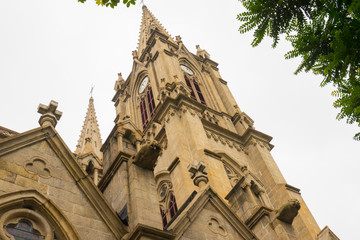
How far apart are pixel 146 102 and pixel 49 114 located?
24710mm

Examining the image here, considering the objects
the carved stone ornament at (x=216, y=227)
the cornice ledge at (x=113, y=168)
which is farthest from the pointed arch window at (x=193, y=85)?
the carved stone ornament at (x=216, y=227)

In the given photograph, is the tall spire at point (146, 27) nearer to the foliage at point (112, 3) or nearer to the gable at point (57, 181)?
the gable at point (57, 181)

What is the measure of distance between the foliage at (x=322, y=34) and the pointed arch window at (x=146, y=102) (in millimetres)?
25873

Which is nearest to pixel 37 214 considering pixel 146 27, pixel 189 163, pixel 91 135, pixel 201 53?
pixel 189 163

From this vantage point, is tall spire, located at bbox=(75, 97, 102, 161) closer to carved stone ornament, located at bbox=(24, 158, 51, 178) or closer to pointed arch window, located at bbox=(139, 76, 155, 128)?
pointed arch window, located at bbox=(139, 76, 155, 128)

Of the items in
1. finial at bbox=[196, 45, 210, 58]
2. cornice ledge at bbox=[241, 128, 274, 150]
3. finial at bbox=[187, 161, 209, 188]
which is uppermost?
finial at bbox=[196, 45, 210, 58]

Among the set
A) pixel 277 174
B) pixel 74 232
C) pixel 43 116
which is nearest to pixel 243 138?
pixel 277 174

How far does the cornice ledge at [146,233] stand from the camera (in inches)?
298

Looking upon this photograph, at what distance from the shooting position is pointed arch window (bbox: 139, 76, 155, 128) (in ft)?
108

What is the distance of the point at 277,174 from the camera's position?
24469 millimetres

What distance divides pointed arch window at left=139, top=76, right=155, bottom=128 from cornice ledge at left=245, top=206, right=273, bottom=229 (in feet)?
70.1

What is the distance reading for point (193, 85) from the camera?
3409cm

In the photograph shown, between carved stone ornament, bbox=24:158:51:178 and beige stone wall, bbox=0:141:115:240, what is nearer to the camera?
beige stone wall, bbox=0:141:115:240

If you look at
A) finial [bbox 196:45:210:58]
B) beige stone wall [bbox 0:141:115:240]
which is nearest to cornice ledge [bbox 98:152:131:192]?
beige stone wall [bbox 0:141:115:240]
